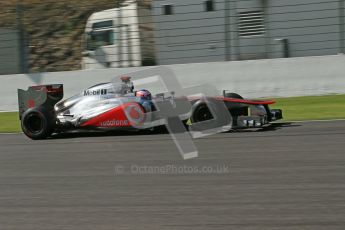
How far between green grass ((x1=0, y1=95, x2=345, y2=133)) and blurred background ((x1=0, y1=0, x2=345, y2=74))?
1894mm

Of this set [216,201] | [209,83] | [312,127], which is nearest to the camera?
[216,201]

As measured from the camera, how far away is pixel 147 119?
955cm

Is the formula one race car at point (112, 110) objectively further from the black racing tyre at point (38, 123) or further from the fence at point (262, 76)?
the fence at point (262, 76)

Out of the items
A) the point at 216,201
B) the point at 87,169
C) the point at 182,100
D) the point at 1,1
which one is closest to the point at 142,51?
the point at 182,100

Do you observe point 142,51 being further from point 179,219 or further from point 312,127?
point 179,219

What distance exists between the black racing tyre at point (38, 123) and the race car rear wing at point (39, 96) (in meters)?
0.32

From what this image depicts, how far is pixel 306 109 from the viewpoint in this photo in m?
11.8

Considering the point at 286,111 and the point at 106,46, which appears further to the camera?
the point at 106,46

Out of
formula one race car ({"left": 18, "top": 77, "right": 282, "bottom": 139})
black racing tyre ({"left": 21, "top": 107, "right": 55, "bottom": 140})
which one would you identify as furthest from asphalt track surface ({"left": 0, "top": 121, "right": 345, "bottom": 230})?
black racing tyre ({"left": 21, "top": 107, "right": 55, "bottom": 140})

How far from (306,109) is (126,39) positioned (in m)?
5.76

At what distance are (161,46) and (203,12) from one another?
146 centimetres

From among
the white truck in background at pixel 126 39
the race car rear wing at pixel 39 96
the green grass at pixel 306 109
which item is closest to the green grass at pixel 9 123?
the green grass at pixel 306 109

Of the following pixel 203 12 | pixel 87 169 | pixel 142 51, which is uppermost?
pixel 203 12
